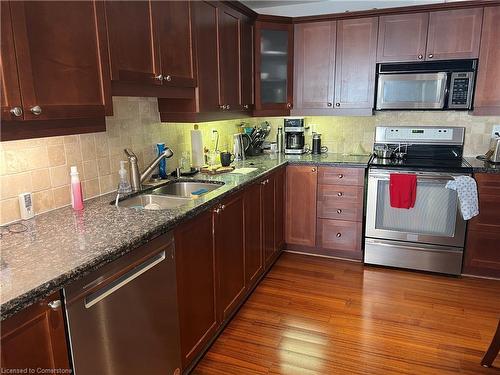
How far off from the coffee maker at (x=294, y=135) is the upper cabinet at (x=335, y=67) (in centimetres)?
16

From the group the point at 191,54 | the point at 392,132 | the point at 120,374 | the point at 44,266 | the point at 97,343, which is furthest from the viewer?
the point at 392,132

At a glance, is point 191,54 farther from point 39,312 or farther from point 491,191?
point 491,191

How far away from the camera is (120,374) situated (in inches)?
55.8

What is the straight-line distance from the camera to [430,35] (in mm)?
3107

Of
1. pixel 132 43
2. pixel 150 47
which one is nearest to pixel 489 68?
pixel 150 47

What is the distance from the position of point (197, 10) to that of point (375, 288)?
95.7 inches

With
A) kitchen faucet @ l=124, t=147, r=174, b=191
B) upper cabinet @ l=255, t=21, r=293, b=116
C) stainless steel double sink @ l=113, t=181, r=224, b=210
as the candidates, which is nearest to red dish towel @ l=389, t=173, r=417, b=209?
upper cabinet @ l=255, t=21, r=293, b=116

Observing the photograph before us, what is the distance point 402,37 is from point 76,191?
2.89 m

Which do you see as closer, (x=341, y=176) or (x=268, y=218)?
(x=268, y=218)

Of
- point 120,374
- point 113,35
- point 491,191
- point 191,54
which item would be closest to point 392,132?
point 491,191

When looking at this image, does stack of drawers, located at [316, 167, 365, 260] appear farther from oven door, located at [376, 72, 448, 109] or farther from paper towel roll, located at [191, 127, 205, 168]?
paper towel roll, located at [191, 127, 205, 168]

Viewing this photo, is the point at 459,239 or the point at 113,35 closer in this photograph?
the point at 113,35

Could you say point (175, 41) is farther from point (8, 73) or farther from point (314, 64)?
point (314, 64)

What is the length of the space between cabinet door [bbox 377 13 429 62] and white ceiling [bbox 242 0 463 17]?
31 centimetres
